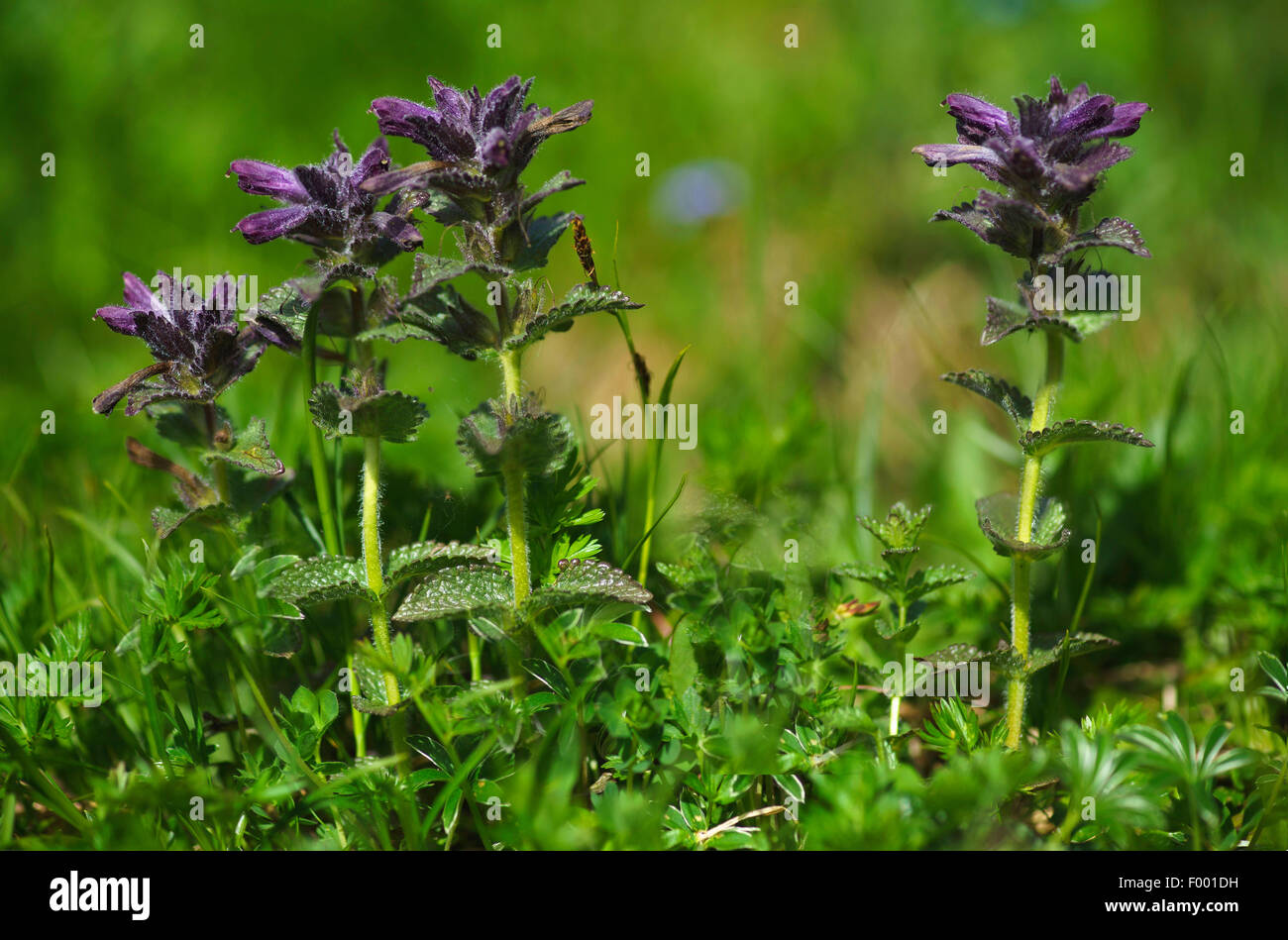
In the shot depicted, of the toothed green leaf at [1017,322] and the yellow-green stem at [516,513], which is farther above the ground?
the toothed green leaf at [1017,322]

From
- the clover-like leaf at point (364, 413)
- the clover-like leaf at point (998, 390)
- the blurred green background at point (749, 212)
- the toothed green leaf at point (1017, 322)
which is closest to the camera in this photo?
the toothed green leaf at point (1017, 322)

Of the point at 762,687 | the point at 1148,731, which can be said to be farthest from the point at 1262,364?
the point at 762,687

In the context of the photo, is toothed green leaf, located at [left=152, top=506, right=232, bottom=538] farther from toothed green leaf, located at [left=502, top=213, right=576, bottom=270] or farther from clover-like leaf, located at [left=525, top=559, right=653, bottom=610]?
toothed green leaf, located at [left=502, top=213, right=576, bottom=270]

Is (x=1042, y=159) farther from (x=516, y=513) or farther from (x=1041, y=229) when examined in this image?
(x=516, y=513)

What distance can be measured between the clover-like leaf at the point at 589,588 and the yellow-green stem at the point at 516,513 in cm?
5

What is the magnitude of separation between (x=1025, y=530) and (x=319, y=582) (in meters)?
1.45

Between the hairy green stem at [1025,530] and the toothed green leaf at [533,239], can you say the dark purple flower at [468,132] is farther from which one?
the hairy green stem at [1025,530]

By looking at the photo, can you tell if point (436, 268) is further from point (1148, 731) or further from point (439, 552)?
point (1148, 731)

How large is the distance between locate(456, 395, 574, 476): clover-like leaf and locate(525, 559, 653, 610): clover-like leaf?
22 cm

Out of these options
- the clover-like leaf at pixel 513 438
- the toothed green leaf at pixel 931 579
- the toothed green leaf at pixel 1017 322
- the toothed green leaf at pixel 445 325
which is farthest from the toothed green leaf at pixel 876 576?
the toothed green leaf at pixel 445 325

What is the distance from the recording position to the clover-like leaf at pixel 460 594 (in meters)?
2.04

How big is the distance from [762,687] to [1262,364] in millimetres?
2559

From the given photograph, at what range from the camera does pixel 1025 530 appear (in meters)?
2.14

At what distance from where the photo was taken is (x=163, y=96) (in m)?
5.61
